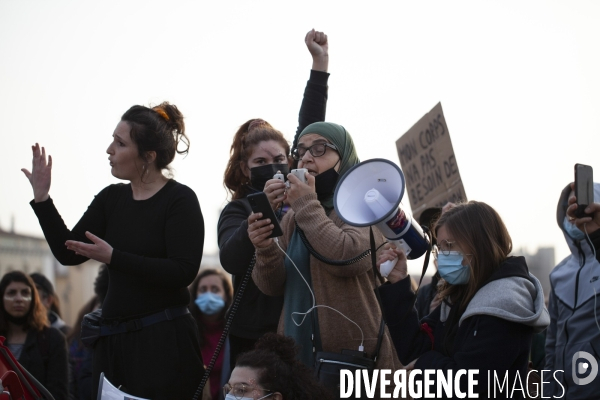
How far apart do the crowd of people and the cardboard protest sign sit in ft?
5.20

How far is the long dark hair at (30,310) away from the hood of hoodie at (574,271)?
3640 mm

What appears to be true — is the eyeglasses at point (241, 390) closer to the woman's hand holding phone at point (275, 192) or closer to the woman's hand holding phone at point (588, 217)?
the woman's hand holding phone at point (275, 192)

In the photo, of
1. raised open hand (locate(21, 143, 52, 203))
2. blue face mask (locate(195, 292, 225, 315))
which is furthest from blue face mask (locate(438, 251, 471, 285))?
blue face mask (locate(195, 292, 225, 315))

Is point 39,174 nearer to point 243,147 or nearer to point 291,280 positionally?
point 243,147

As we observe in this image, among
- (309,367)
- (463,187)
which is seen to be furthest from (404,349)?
(463,187)

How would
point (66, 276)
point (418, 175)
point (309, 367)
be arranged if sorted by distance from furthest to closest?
point (66, 276), point (418, 175), point (309, 367)

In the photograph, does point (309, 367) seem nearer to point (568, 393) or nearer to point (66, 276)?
point (568, 393)

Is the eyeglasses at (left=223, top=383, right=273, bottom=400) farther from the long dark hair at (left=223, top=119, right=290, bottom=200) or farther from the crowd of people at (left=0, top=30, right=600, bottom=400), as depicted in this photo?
the long dark hair at (left=223, top=119, right=290, bottom=200)

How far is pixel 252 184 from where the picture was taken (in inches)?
174

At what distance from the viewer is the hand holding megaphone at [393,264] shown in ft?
12.3

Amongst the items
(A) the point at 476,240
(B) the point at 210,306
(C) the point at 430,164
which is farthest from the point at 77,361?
(A) the point at 476,240

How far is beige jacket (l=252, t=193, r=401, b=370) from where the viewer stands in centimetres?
386

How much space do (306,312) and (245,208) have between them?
0.77m

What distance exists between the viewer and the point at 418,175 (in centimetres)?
687
